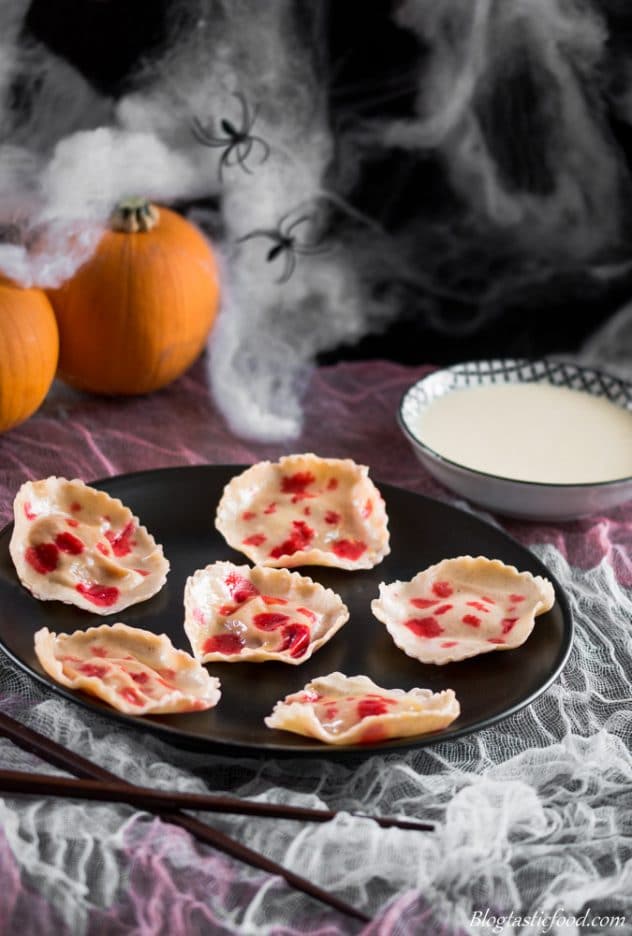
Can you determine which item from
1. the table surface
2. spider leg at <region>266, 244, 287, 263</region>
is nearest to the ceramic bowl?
the table surface

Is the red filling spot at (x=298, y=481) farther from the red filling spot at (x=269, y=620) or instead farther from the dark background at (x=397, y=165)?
the dark background at (x=397, y=165)

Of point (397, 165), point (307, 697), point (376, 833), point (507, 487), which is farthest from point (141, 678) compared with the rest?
point (397, 165)

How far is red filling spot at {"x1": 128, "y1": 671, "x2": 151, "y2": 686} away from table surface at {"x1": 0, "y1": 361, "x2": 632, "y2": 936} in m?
0.05

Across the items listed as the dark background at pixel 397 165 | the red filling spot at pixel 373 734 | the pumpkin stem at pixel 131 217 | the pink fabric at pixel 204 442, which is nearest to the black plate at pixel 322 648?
the red filling spot at pixel 373 734

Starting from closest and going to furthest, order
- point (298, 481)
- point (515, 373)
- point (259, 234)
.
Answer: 1. point (298, 481)
2. point (515, 373)
3. point (259, 234)

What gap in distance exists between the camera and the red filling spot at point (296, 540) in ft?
4.53

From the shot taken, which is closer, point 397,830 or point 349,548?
point 397,830

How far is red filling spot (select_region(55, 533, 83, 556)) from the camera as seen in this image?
4.26ft

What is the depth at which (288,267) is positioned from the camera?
6.67 ft

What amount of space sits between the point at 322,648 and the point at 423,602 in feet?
0.42

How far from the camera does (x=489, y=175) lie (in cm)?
203

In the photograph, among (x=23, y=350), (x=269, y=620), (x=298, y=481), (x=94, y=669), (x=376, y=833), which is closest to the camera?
(x=376, y=833)

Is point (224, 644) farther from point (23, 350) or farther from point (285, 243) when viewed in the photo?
point (285, 243)

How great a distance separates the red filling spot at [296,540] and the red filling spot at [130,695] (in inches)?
12.6
